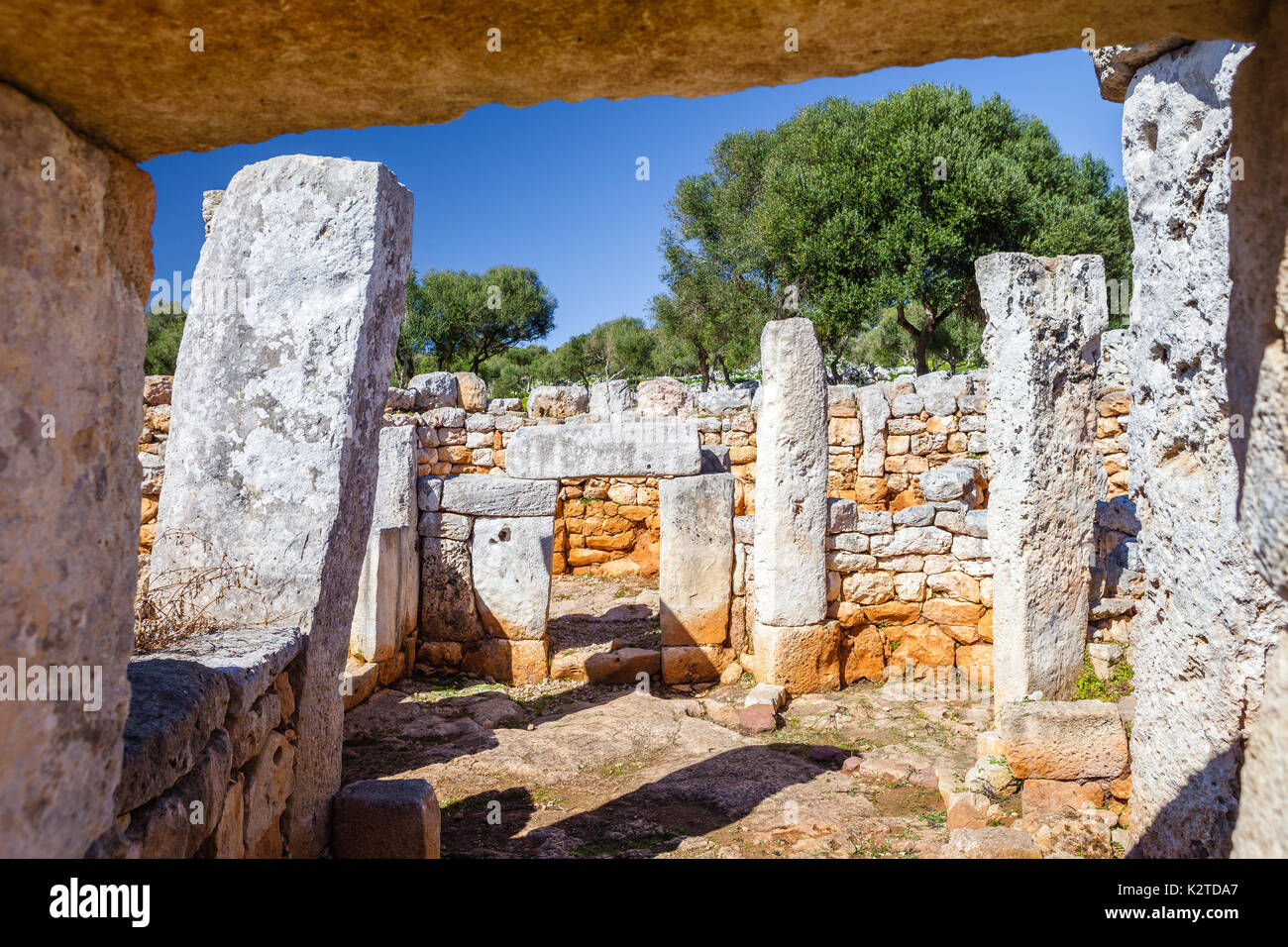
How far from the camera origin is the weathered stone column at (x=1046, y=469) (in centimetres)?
523

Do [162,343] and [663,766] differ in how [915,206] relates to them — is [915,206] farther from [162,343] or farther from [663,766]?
[162,343]

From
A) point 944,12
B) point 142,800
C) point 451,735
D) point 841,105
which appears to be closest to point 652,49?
point 944,12

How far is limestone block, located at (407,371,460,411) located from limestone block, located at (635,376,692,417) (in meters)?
2.73

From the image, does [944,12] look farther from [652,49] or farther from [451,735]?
[451,735]

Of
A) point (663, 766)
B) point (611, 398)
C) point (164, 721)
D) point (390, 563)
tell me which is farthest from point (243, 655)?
point (611, 398)

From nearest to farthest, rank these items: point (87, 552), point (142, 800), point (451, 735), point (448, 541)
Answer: point (87, 552) → point (142, 800) → point (451, 735) → point (448, 541)

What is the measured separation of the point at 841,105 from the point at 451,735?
18167 mm

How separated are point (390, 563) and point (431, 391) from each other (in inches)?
182

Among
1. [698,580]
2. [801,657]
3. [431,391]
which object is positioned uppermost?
[431,391]

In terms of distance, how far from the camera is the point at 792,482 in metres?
6.85

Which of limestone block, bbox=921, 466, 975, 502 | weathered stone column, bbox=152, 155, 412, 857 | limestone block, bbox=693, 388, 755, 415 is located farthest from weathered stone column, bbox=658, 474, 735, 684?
limestone block, bbox=693, 388, 755, 415

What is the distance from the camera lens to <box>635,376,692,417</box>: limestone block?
11711mm

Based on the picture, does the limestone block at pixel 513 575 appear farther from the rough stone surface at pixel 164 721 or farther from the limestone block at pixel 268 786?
the rough stone surface at pixel 164 721

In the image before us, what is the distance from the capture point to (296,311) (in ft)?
12.5
